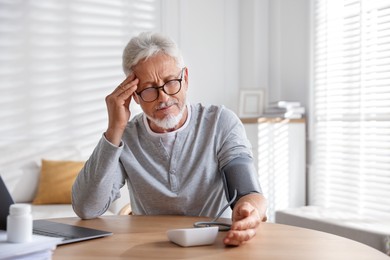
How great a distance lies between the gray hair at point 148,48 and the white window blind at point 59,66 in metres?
2.54

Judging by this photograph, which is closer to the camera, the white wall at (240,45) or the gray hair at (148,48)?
the gray hair at (148,48)

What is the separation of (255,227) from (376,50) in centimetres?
256

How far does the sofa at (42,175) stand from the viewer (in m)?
3.81

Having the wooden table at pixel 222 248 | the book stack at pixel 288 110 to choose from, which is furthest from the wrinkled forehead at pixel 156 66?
the book stack at pixel 288 110

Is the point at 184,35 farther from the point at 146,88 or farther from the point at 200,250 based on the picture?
the point at 200,250

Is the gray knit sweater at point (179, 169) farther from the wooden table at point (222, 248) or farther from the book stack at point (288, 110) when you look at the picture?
the book stack at point (288, 110)

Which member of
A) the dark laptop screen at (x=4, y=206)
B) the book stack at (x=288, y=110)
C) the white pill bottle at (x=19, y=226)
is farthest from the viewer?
the book stack at (x=288, y=110)

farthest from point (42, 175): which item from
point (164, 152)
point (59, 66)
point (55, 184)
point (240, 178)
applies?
point (240, 178)

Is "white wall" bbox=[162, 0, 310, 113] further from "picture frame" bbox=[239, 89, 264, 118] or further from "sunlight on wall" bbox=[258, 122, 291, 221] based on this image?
"sunlight on wall" bbox=[258, 122, 291, 221]

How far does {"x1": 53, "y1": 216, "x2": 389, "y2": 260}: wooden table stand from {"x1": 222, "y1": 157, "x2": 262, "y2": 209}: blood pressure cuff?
18 centimetres

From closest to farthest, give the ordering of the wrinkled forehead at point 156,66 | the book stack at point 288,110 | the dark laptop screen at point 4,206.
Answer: the dark laptop screen at point 4,206, the wrinkled forehead at point 156,66, the book stack at point 288,110

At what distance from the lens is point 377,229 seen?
9.46 ft

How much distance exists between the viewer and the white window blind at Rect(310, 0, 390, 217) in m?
3.53

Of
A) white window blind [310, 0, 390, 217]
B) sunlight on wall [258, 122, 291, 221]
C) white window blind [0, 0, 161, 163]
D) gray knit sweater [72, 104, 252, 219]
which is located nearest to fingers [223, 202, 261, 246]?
gray knit sweater [72, 104, 252, 219]
